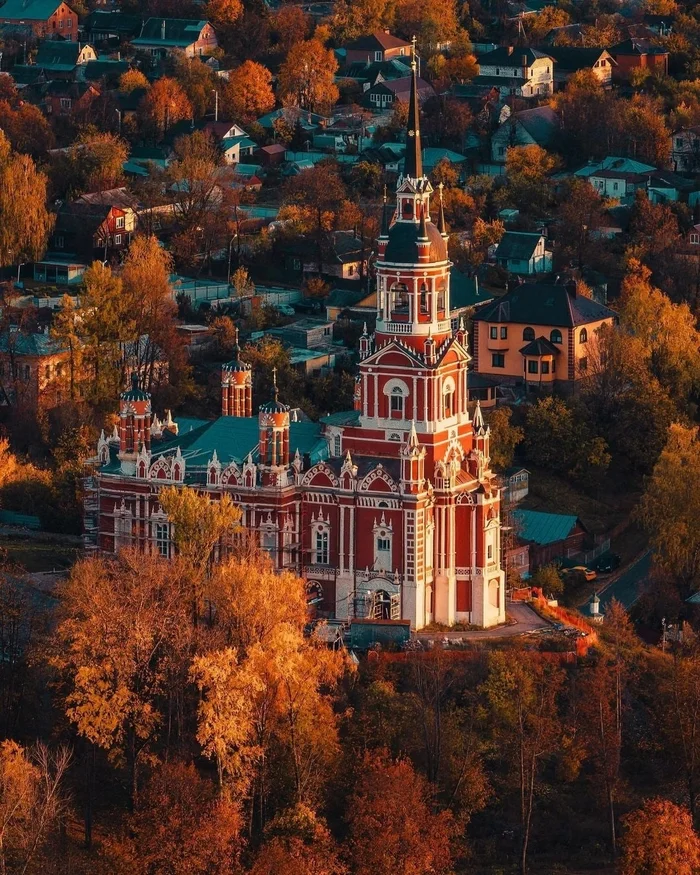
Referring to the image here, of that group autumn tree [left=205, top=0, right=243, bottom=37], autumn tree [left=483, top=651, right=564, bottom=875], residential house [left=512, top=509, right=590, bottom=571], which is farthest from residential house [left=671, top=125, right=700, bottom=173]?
autumn tree [left=483, top=651, right=564, bottom=875]

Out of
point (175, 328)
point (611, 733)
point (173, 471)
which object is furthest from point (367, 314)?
point (611, 733)

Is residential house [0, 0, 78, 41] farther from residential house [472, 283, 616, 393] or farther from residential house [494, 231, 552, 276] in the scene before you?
residential house [472, 283, 616, 393]

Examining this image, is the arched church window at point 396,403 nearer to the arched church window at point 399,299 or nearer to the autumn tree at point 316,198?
the arched church window at point 399,299

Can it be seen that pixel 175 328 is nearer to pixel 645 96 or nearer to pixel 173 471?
pixel 173 471

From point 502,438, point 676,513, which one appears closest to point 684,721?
point 676,513

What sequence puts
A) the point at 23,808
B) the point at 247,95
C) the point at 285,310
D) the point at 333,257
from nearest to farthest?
the point at 23,808, the point at 285,310, the point at 333,257, the point at 247,95

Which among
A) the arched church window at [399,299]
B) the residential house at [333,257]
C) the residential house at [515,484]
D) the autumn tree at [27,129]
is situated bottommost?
the residential house at [515,484]

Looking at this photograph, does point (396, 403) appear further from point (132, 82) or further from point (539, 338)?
point (132, 82)

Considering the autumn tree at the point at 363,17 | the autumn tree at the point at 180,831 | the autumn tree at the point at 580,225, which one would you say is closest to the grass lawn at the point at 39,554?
the autumn tree at the point at 180,831
